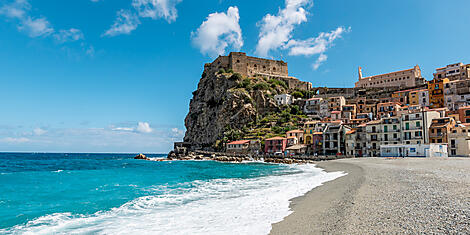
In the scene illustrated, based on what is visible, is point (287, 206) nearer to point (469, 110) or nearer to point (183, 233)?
point (183, 233)

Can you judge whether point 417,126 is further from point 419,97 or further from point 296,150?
point 419,97

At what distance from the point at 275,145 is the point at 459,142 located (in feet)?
115

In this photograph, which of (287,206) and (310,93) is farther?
(310,93)

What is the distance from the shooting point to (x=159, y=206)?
15016 mm

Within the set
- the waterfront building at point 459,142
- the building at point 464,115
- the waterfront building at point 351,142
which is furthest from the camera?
the waterfront building at point 351,142

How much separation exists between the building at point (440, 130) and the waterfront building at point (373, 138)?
812cm

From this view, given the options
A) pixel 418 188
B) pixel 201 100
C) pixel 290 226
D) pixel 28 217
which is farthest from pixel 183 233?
pixel 201 100

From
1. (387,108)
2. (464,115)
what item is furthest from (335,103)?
(464,115)

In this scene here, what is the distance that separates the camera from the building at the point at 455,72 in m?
74.3

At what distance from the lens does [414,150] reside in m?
42.1

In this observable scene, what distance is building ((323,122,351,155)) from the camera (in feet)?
188

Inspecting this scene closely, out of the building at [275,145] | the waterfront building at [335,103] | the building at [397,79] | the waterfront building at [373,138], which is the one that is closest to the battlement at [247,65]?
the building at [397,79]

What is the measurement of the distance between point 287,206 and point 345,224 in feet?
15.4

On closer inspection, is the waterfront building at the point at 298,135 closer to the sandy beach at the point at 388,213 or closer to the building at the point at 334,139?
the building at the point at 334,139
